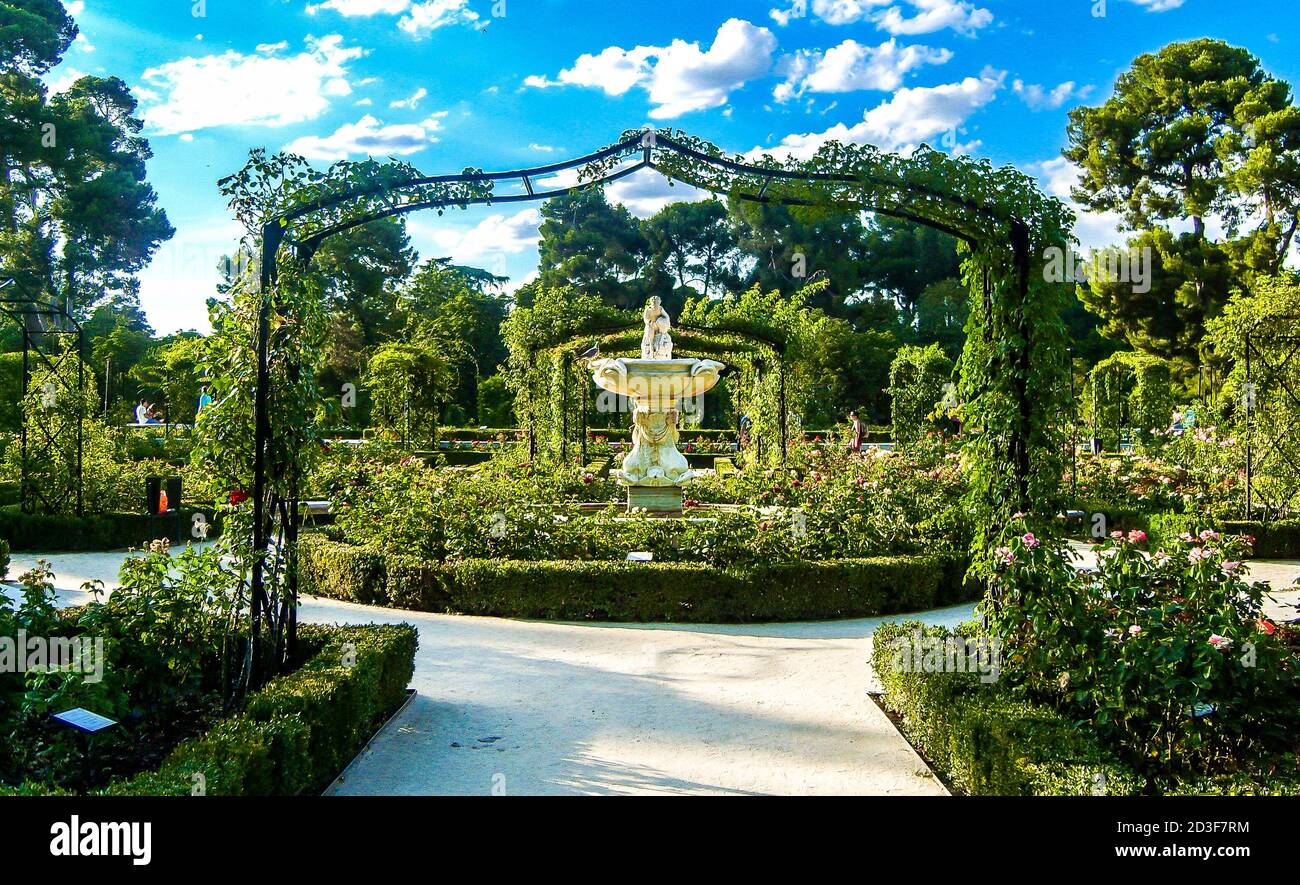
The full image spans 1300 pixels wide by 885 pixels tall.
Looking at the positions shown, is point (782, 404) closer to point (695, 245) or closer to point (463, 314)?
point (463, 314)

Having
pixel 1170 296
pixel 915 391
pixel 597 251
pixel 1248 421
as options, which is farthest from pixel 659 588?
pixel 597 251

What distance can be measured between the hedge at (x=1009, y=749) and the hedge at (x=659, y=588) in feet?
7.95

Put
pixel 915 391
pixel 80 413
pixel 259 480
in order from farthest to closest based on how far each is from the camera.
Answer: pixel 915 391 < pixel 80 413 < pixel 259 480

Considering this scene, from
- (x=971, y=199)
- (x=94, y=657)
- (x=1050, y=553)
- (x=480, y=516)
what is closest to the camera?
(x=94, y=657)

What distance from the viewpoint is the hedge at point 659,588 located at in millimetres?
7086

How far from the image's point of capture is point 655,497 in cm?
1234

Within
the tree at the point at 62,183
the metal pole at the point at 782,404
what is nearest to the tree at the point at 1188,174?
the metal pole at the point at 782,404

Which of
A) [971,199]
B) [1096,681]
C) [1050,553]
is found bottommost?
[1096,681]

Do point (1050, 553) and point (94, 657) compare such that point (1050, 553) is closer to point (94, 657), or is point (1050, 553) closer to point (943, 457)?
point (94, 657)

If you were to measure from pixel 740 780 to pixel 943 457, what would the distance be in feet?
30.2

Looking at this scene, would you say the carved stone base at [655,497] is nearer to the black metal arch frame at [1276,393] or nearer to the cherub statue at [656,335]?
the cherub statue at [656,335]

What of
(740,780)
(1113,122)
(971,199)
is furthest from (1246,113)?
(740,780)

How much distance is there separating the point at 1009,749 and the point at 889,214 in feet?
8.75
